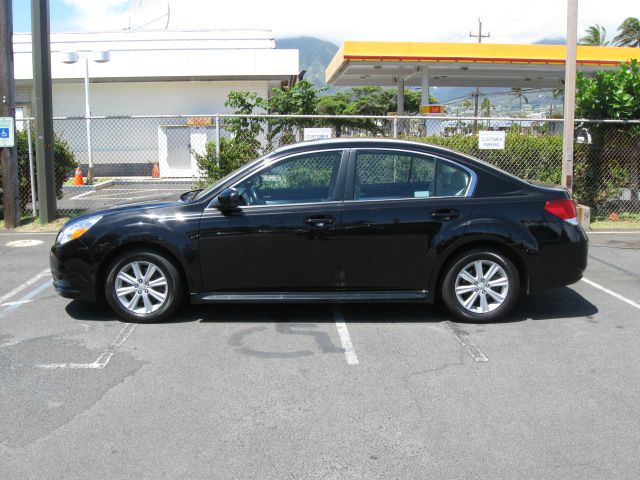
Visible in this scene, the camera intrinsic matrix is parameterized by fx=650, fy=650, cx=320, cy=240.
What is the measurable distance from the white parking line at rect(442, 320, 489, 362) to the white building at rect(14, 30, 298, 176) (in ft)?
74.0

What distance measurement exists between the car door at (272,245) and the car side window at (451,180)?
2.97ft

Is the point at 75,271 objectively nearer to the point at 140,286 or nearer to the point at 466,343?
the point at 140,286

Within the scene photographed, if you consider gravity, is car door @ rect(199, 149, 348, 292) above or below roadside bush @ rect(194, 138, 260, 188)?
below

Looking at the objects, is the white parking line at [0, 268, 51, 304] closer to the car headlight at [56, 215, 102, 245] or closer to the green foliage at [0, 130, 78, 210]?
the car headlight at [56, 215, 102, 245]

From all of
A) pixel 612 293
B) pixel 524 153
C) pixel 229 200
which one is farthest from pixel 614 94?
pixel 229 200

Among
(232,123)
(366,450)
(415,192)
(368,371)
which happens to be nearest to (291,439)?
(366,450)

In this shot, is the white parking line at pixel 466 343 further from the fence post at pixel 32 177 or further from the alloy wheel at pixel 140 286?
the fence post at pixel 32 177

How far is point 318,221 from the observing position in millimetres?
5891

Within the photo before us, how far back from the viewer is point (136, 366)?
16.6ft

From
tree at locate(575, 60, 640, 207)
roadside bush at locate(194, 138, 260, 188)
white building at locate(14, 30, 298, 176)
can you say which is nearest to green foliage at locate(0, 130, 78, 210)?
roadside bush at locate(194, 138, 260, 188)

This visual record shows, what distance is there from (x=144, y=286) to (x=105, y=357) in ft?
3.12

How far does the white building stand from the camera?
27234 millimetres

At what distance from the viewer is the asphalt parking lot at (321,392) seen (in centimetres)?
360

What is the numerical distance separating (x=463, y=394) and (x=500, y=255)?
1.91 meters
